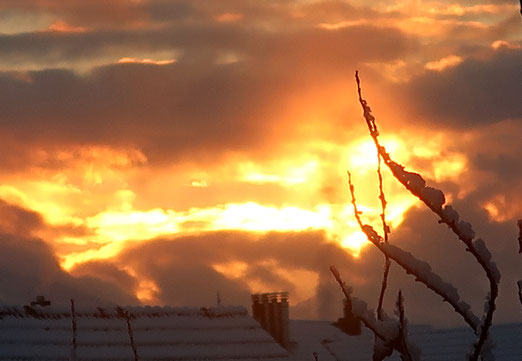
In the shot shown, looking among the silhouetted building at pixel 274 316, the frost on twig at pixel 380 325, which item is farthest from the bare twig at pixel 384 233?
the silhouetted building at pixel 274 316

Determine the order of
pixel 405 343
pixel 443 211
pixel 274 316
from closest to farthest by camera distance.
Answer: pixel 443 211 < pixel 405 343 < pixel 274 316

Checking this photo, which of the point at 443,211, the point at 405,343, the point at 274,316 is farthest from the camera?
the point at 274,316

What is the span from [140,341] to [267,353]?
385 centimetres

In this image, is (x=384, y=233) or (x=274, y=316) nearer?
(x=384, y=233)

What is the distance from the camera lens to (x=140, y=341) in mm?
30516

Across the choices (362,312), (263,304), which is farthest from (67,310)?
(362,312)

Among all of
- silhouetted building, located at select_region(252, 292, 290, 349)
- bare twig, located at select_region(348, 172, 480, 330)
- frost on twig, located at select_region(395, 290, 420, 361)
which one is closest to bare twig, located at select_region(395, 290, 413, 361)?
frost on twig, located at select_region(395, 290, 420, 361)

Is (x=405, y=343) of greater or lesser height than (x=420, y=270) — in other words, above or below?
below

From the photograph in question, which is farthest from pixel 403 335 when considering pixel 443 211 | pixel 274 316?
pixel 274 316

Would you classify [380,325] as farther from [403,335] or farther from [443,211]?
[443,211]

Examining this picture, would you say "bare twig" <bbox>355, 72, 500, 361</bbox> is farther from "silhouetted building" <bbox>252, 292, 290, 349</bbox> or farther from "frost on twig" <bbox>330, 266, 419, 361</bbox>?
"silhouetted building" <bbox>252, 292, 290, 349</bbox>

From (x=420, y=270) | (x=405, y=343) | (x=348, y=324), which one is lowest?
(x=405, y=343)

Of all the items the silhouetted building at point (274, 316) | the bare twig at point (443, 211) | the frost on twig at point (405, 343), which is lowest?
the frost on twig at point (405, 343)

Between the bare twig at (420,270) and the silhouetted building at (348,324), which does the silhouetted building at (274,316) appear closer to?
the silhouetted building at (348,324)
